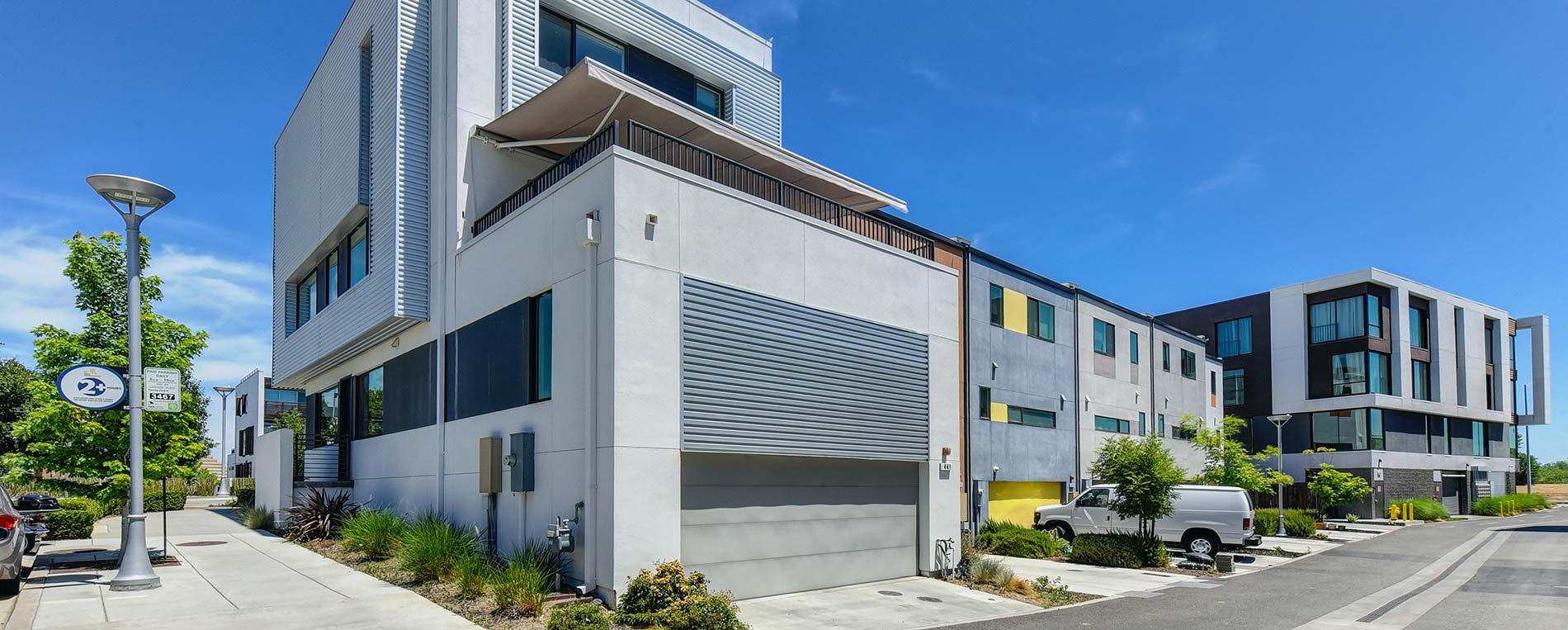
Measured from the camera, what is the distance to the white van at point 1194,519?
22516 millimetres

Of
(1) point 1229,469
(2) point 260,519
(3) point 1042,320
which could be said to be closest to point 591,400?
(2) point 260,519

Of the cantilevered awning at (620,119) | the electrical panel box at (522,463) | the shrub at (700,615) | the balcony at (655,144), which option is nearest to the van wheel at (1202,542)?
the balcony at (655,144)

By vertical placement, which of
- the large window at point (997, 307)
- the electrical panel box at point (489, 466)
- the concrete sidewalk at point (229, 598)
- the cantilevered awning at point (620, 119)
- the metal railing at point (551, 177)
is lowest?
the concrete sidewalk at point (229, 598)

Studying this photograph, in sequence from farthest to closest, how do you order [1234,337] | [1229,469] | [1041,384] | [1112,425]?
[1234,337]
[1112,425]
[1229,469]
[1041,384]

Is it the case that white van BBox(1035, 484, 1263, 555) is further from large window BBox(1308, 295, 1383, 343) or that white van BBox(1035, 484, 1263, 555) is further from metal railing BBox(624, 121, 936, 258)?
large window BBox(1308, 295, 1383, 343)

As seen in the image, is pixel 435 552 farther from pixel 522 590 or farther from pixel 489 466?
pixel 522 590

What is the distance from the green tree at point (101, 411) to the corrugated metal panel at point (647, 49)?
7172 mm

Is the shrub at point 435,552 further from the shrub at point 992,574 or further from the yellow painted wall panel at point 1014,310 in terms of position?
the yellow painted wall panel at point 1014,310

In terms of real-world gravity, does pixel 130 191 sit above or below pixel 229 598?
above

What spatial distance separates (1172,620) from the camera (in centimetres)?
1368

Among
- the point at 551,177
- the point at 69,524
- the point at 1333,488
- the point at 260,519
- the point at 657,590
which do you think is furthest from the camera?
the point at 1333,488

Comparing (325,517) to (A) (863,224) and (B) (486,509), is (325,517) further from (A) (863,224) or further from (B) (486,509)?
(A) (863,224)

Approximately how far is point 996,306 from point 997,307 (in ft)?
0.22

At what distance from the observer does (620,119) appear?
1647 centimetres
